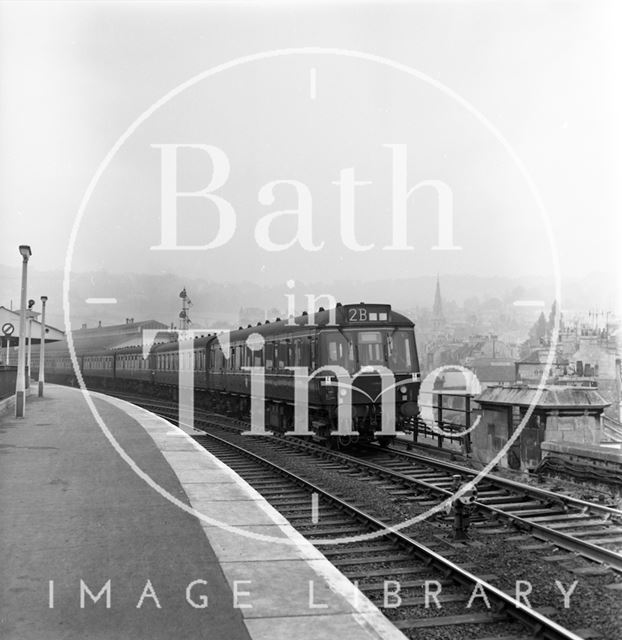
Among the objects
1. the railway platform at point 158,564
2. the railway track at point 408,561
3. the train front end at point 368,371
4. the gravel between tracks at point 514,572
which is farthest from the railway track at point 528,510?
the railway platform at point 158,564

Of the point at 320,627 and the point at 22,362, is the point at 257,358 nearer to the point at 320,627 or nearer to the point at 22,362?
the point at 22,362

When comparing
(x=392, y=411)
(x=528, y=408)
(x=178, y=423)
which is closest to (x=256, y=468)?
(x=392, y=411)

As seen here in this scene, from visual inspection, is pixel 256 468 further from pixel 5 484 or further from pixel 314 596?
pixel 314 596

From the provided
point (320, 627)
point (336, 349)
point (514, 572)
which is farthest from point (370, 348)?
point (320, 627)

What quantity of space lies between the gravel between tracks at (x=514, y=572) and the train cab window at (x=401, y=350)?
485 centimetres

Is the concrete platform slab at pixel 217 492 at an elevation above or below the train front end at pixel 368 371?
below

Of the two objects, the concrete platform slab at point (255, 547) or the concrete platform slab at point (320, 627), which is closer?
the concrete platform slab at point (320, 627)

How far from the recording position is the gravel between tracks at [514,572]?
536cm

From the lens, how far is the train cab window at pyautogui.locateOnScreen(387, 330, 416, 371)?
15.1 metres

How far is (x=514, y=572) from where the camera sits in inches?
262

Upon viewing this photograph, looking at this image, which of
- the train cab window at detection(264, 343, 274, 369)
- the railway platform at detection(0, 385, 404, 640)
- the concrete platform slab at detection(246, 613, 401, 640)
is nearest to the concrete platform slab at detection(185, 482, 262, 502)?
the railway platform at detection(0, 385, 404, 640)

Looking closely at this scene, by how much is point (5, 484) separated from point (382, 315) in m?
8.78

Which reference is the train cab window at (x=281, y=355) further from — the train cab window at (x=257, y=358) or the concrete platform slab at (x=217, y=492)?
the concrete platform slab at (x=217, y=492)

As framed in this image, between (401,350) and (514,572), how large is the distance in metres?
8.83
